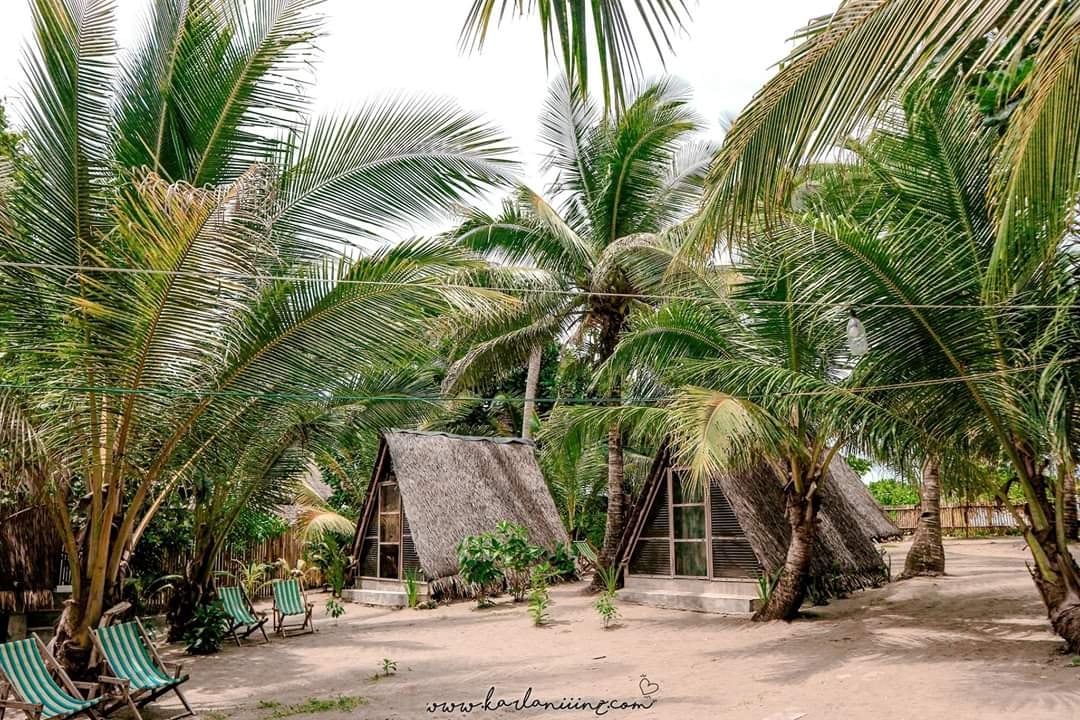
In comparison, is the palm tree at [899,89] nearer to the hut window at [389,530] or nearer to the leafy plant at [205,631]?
the leafy plant at [205,631]

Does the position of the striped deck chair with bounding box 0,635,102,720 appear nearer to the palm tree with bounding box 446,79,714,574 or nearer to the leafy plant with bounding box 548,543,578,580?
the palm tree with bounding box 446,79,714,574

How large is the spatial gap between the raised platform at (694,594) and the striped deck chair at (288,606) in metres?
4.72

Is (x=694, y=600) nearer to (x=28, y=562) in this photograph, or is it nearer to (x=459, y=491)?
(x=459, y=491)

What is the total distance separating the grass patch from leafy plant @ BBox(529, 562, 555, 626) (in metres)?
4.22

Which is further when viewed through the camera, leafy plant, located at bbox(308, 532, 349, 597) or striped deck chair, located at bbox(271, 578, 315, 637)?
leafy plant, located at bbox(308, 532, 349, 597)

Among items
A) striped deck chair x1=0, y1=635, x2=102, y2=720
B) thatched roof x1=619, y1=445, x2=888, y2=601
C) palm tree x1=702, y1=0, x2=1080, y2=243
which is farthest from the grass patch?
thatched roof x1=619, y1=445, x2=888, y2=601

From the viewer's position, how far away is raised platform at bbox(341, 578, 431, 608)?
1410 centimetres

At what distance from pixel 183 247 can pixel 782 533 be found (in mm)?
8753

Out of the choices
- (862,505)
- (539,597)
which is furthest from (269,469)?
(862,505)

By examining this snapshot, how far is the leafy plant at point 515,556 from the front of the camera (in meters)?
13.6

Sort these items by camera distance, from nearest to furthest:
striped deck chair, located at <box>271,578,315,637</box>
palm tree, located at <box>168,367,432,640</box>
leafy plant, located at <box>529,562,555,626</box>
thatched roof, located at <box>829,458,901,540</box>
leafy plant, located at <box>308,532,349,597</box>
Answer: palm tree, located at <box>168,367,432,640</box>
leafy plant, located at <box>529,562,555,626</box>
striped deck chair, located at <box>271,578,315,637</box>
thatched roof, located at <box>829,458,901,540</box>
leafy plant, located at <box>308,532,349,597</box>

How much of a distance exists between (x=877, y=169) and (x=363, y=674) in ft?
23.3

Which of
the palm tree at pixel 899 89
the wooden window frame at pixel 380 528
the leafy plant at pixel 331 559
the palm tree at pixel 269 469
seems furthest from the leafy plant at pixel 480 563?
the palm tree at pixel 899 89

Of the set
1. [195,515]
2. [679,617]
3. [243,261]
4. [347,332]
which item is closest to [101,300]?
[243,261]
